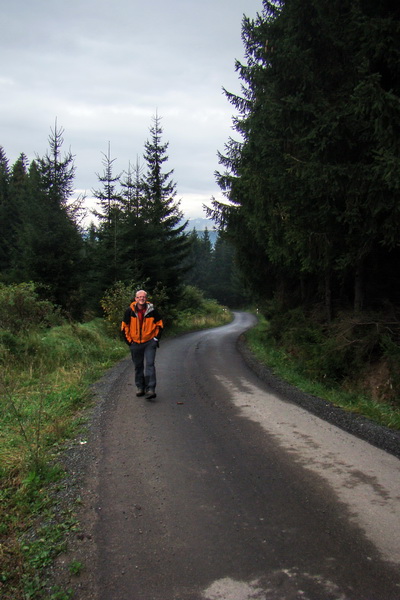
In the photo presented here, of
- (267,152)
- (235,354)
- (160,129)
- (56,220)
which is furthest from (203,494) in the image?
(160,129)

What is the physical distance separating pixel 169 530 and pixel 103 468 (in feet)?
4.93

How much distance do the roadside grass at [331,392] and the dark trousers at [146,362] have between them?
3.28 metres

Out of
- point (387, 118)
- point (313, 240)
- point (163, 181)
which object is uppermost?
point (163, 181)

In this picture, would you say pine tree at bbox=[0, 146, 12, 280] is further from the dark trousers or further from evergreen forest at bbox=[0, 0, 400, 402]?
the dark trousers

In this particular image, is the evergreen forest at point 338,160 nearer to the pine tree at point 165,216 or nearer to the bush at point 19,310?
the bush at point 19,310

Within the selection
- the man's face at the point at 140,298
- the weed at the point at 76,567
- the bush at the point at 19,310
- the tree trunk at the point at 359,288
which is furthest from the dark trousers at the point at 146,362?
the bush at the point at 19,310

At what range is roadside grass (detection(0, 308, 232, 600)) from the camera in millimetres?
2865

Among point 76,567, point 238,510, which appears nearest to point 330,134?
point 238,510

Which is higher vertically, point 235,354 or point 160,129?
point 160,129

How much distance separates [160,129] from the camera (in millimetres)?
30953

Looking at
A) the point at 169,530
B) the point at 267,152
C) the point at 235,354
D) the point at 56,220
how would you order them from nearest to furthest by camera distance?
1. the point at 169,530
2. the point at 267,152
3. the point at 235,354
4. the point at 56,220

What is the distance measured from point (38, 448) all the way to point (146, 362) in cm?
304

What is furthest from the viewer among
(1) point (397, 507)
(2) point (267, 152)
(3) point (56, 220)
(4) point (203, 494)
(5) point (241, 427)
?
(3) point (56, 220)

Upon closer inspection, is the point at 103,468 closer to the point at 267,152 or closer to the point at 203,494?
the point at 203,494
